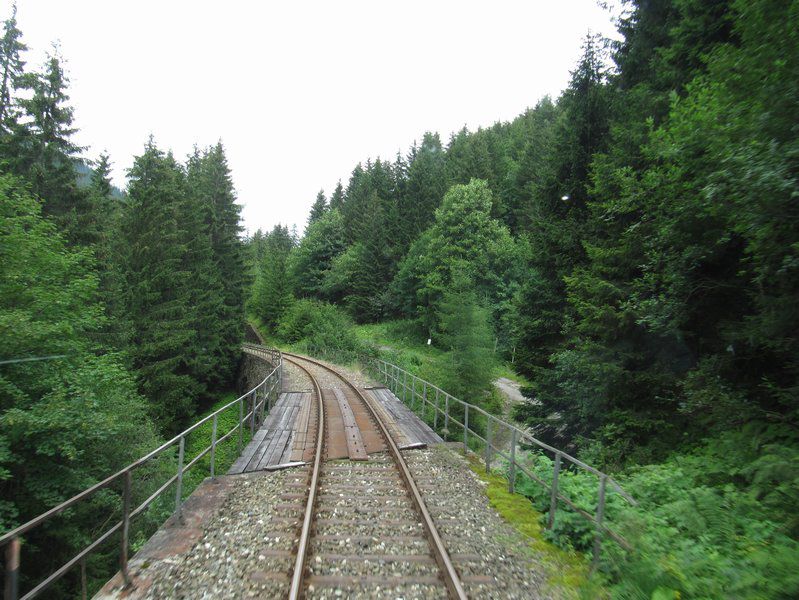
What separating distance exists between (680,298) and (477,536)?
16.7ft

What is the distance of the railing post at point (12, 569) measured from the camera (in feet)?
8.16

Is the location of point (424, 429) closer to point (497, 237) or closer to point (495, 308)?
point (495, 308)

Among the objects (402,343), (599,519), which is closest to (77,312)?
(599,519)

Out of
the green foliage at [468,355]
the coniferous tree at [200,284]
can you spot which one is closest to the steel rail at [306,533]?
the green foliage at [468,355]

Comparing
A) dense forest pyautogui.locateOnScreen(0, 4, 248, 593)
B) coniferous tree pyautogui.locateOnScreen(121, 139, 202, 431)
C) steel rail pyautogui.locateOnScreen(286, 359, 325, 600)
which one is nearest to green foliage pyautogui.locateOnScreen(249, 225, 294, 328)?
dense forest pyautogui.locateOnScreen(0, 4, 248, 593)

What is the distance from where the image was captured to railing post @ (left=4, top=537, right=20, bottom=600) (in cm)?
249

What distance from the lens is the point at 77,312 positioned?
11.2m

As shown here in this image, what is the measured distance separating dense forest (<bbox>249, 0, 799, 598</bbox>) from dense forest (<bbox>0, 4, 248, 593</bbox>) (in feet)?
30.7

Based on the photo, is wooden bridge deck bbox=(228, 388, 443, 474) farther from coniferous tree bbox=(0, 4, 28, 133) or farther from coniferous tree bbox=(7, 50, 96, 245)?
coniferous tree bbox=(0, 4, 28, 133)

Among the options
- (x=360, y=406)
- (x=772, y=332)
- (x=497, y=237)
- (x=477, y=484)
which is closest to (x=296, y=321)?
(x=497, y=237)

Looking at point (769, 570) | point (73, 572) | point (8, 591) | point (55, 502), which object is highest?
point (8, 591)

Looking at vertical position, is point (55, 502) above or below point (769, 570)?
below

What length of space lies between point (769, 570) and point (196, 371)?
2448 centimetres

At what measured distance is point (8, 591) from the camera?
2.54 meters
